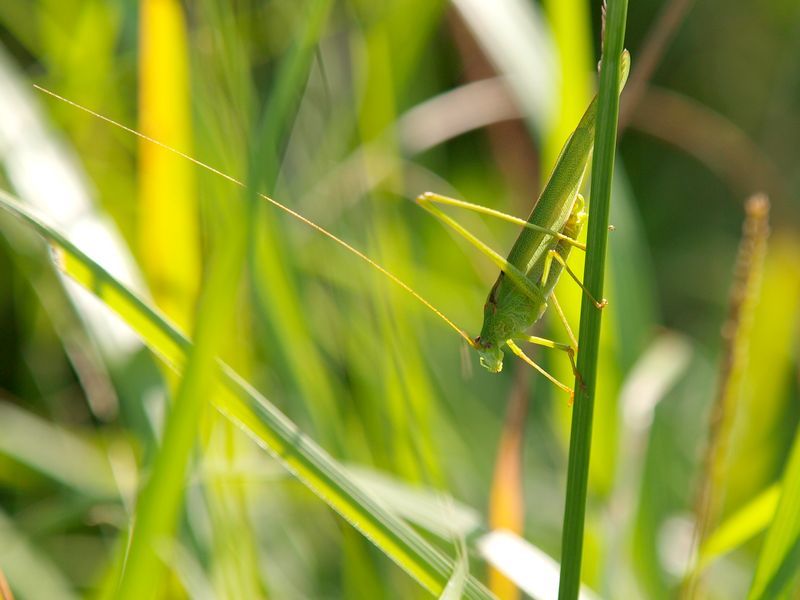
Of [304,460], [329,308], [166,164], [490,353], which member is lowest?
[304,460]

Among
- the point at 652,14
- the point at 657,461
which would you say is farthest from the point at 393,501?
the point at 652,14

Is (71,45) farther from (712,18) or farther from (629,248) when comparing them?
(712,18)

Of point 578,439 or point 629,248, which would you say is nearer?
point 578,439

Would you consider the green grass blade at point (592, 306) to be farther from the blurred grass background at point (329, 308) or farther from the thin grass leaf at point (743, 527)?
the thin grass leaf at point (743, 527)

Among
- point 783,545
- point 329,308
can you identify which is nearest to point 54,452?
point 329,308

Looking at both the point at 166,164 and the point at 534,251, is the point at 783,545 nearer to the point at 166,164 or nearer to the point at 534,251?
the point at 534,251

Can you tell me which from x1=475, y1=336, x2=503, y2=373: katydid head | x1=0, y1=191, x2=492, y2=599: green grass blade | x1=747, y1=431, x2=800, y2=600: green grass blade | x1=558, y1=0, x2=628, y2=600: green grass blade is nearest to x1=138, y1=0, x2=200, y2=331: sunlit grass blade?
x1=475, y1=336, x2=503, y2=373: katydid head

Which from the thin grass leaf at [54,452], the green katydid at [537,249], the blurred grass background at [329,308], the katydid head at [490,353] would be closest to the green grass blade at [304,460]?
the blurred grass background at [329,308]
